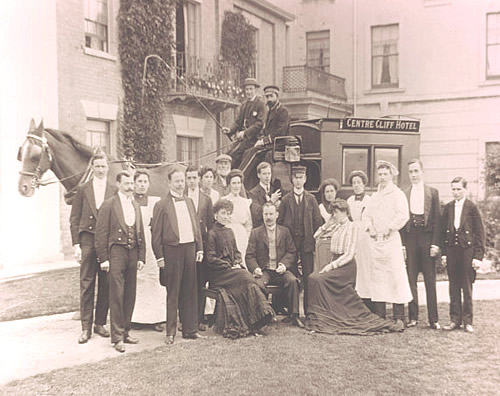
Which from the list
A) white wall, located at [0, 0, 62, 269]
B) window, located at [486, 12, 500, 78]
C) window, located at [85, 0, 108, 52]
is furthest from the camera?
window, located at [85, 0, 108, 52]

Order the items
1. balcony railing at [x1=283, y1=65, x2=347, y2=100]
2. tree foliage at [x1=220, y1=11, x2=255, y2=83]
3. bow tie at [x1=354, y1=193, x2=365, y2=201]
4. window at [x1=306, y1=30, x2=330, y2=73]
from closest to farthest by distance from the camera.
→ bow tie at [x1=354, y1=193, x2=365, y2=201], window at [x1=306, y1=30, x2=330, y2=73], balcony railing at [x1=283, y1=65, x2=347, y2=100], tree foliage at [x1=220, y1=11, x2=255, y2=83]

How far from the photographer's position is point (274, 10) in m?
17.7

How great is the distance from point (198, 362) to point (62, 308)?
3.01 metres

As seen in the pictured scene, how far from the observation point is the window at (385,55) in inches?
364

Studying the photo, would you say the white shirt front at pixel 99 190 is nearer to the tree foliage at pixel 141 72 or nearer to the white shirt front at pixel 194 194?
the white shirt front at pixel 194 194

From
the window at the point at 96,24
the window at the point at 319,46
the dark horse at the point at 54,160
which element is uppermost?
the window at the point at 96,24

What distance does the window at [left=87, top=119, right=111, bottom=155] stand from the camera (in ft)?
38.5

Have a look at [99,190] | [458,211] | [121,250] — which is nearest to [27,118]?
[99,190]

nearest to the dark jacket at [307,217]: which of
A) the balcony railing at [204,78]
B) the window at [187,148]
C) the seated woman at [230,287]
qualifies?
the seated woman at [230,287]

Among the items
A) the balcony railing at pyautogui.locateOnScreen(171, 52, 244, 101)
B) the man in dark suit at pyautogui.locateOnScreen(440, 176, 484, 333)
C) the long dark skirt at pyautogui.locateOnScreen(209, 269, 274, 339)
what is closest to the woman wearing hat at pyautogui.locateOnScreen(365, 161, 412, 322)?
the man in dark suit at pyautogui.locateOnScreen(440, 176, 484, 333)

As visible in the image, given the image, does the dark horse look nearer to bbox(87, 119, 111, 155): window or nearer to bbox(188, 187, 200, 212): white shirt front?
bbox(188, 187, 200, 212): white shirt front

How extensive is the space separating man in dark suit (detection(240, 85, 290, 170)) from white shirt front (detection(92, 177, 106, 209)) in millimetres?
2878

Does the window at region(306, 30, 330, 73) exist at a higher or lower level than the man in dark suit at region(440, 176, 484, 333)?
higher

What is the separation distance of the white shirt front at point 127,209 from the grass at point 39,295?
229cm
